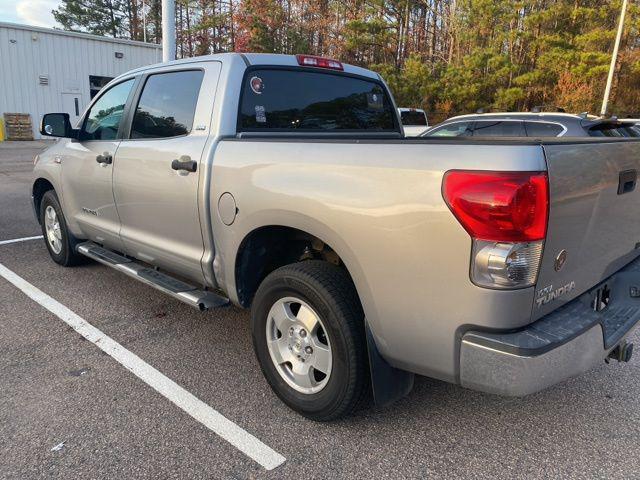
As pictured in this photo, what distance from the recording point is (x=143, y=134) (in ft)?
12.3

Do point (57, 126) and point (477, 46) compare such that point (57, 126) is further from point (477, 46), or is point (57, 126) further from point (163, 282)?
point (477, 46)

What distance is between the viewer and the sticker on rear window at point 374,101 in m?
4.11

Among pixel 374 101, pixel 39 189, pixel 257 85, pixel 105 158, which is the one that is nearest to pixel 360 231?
pixel 257 85

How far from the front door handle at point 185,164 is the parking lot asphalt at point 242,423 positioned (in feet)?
4.16

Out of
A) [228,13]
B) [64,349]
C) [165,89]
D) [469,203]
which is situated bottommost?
[64,349]

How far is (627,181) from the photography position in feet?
8.21

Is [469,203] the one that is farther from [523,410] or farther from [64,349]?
[64,349]

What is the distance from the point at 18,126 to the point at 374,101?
24835 mm

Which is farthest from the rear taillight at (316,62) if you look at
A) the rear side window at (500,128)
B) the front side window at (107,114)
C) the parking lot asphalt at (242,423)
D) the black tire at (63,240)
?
the rear side window at (500,128)

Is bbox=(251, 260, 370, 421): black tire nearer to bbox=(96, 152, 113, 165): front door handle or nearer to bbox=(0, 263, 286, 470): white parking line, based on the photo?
bbox=(0, 263, 286, 470): white parking line

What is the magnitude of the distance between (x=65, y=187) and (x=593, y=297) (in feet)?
14.4

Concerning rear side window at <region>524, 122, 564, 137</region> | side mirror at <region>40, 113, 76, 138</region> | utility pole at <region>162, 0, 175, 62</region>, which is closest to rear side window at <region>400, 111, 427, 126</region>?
utility pole at <region>162, 0, 175, 62</region>

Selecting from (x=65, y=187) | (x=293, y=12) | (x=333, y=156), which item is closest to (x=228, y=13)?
(x=293, y=12)

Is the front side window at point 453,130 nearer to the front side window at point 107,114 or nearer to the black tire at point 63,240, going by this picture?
the front side window at point 107,114
